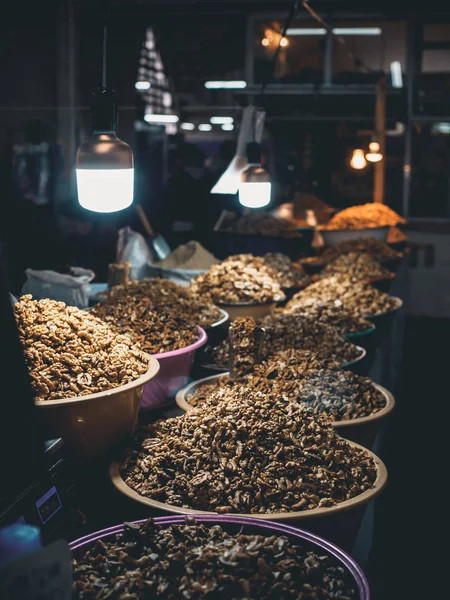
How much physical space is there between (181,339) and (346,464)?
0.91 metres

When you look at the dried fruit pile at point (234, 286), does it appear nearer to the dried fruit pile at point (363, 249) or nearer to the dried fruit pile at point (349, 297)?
the dried fruit pile at point (349, 297)

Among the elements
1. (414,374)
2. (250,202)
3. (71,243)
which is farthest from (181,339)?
(414,374)

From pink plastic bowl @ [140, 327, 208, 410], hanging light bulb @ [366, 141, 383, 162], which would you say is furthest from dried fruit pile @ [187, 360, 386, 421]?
hanging light bulb @ [366, 141, 383, 162]

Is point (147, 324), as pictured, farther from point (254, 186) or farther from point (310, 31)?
point (310, 31)

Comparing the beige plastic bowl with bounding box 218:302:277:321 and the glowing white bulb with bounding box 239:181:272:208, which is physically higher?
the glowing white bulb with bounding box 239:181:272:208

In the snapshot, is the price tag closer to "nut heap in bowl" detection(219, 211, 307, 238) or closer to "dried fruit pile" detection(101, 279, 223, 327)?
"dried fruit pile" detection(101, 279, 223, 327)

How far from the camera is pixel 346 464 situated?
1.87 m

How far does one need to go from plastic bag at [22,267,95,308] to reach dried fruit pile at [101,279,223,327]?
0.34 m

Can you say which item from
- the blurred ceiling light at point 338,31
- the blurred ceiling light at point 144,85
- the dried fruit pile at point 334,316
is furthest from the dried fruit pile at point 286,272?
the blurred ceiling light at point 338,31

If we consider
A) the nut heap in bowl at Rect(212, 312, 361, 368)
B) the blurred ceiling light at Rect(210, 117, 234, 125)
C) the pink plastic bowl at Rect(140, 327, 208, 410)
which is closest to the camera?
the pink plastic bowl at Rect(140, 327, 208, 410)

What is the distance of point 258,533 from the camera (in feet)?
5.08

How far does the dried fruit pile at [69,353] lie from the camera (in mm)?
1864

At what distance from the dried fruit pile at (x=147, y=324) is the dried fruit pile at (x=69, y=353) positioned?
339 millimetres

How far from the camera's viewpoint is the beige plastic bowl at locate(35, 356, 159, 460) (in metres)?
1.79
